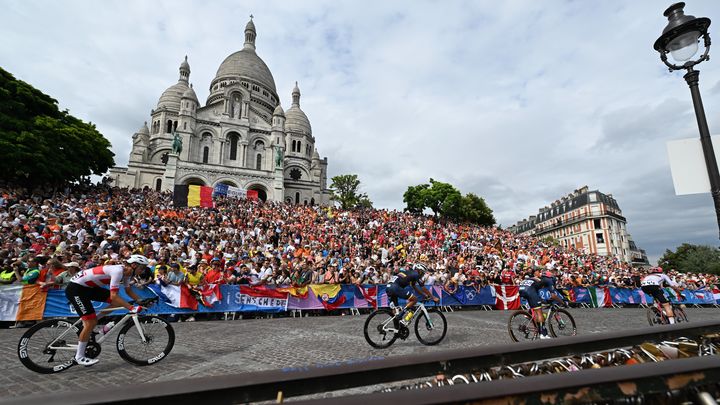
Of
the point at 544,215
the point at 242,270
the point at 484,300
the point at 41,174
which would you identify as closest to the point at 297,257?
the point at 242,270

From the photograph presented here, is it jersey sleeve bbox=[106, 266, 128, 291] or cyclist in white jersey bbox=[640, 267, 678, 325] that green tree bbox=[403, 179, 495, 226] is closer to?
cyclist in white jersey bbox=[640, 267, 678, 325]

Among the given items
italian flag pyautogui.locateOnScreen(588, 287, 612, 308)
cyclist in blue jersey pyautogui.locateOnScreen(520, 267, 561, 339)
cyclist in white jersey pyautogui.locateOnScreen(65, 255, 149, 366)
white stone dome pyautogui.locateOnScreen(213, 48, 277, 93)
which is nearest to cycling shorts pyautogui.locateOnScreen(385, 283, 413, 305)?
cyclist in blue jersey pyautogui.locateOnScreen(520, 267, 561, 339)

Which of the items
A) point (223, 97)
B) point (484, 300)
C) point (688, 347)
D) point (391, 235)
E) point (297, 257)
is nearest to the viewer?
point (688, 347)

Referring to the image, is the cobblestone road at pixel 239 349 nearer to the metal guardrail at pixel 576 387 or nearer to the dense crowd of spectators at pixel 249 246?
the dense crowd of spectators at pixel 249 246

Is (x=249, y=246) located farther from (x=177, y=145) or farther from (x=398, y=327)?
(x=177, y=145)

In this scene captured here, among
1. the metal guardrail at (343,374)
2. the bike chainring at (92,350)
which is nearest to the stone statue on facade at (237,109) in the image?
the bike chainring at (92,350)

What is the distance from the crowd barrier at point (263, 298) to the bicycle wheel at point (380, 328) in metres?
5.39

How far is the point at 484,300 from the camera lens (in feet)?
47.9

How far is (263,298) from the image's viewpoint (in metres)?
11.6

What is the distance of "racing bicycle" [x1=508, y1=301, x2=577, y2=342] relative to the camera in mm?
7340

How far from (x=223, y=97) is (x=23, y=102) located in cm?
3028

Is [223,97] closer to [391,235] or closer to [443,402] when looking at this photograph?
[391,235]

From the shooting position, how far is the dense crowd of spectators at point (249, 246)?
35.5 feet

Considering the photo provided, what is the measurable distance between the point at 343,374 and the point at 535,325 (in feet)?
22.7
